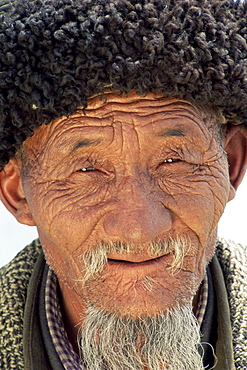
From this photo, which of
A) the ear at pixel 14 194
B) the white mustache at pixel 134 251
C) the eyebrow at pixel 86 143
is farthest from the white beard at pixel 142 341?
the eyebrow at pixel 86 143

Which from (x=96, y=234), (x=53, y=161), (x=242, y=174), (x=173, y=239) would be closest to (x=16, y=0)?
(x=53, y=161)

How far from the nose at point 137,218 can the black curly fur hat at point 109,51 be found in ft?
1.03

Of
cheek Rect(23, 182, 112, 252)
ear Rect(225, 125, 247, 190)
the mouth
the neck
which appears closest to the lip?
the mouth

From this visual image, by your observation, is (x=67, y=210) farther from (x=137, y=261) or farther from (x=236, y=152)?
(x=236, y=152)

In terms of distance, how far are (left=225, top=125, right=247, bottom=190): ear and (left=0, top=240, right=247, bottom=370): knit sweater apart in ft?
1.12

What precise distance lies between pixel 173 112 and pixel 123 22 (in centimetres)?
36

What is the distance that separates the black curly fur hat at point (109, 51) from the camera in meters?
1.72

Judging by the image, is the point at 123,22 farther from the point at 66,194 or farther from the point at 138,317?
the point at 138,317

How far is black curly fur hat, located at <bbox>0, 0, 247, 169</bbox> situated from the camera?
1.72 metres

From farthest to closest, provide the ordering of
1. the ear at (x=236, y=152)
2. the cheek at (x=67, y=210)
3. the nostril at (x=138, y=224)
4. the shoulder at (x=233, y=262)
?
the shoulder at (x=233, y=262)
the ear at (x=236, y=152)
the cheek at (x=67, y=210)
the nostril at (x=138, y=224)

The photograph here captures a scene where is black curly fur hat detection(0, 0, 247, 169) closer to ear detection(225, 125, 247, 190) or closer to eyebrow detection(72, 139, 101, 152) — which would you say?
eyebrow detection(72, 139, 101, 152)

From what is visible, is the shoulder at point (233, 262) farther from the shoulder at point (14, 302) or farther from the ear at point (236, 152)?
the shoulder at point (14, 302)

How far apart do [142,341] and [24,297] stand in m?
0.58

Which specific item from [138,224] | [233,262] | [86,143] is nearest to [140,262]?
[138,224]
